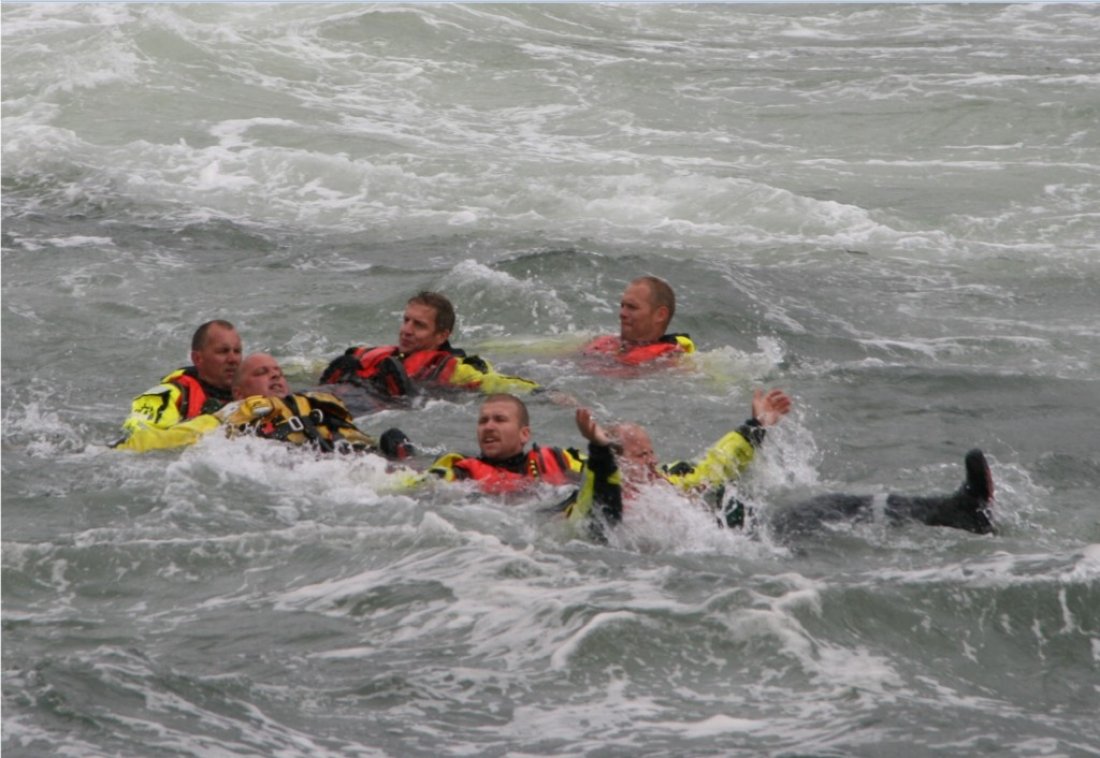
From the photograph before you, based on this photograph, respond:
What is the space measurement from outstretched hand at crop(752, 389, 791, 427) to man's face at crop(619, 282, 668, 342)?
10.6 ft

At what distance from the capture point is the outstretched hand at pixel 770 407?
9047 mm

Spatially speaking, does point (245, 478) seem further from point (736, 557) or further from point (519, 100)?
point (519, 100)

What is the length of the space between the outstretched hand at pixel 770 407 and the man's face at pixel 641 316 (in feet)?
10.6

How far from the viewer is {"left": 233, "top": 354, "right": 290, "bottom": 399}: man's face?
9992 millimetres

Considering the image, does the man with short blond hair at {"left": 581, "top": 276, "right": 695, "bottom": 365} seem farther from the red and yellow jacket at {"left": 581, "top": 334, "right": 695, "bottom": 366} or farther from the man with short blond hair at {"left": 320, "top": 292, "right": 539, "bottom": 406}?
the man with short blond hair at {"left": 320, "top": 292, "right": 539, "bottom": 406}

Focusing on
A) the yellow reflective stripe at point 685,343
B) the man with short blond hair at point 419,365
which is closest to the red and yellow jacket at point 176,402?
the man with short blond hair at point 419,365

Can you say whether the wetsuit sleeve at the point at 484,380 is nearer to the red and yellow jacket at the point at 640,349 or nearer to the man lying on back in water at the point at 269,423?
the red and yellow jacket at the point at 640,349

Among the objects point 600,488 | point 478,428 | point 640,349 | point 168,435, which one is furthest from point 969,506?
point 168,435

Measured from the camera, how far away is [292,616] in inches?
301

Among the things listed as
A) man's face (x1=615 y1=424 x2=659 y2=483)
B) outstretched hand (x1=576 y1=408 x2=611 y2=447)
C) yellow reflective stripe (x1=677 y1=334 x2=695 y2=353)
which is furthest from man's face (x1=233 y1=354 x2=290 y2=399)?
yellow reflective stripe (x1=677 y1=334 x2=695 y2=353)

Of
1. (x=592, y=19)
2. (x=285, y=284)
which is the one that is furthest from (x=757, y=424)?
(x=592, y=19)

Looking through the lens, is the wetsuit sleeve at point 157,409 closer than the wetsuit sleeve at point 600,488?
No

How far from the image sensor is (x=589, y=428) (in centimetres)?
774

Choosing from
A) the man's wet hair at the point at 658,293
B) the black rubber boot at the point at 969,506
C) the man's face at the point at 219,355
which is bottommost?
the black rubber boot at the point at 969,506
